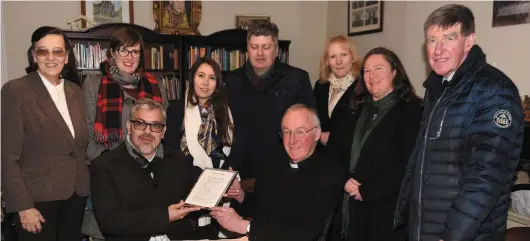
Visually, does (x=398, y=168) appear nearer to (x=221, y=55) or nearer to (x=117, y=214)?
(x=117, y=214)

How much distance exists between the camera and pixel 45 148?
2654 millimetres

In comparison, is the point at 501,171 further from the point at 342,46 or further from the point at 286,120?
the point at 342,46

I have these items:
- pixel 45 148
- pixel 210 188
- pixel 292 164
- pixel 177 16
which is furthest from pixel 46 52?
pixel 177 16

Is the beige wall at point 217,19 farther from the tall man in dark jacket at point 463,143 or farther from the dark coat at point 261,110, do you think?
the tall man in dark jacket at point 463,143

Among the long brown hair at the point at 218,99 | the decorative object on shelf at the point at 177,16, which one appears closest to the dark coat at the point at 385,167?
the long brown hair at the point at 218,99

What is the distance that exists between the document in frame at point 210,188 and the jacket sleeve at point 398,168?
2.98 feet

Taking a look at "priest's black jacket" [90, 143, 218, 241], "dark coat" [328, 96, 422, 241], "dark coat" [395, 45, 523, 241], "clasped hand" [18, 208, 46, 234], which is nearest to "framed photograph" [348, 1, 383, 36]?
"dark coat" [328, 96, 422, 241]

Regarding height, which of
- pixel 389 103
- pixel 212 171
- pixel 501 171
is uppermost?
pixel 389 103

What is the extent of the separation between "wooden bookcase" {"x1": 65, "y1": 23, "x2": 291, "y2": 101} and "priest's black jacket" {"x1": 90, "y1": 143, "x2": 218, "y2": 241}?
3.95m

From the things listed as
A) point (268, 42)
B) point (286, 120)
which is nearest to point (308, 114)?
point (286, 120)

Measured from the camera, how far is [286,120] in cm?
267

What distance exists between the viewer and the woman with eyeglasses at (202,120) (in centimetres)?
308

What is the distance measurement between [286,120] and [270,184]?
399mm

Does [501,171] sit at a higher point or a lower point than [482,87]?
lower
